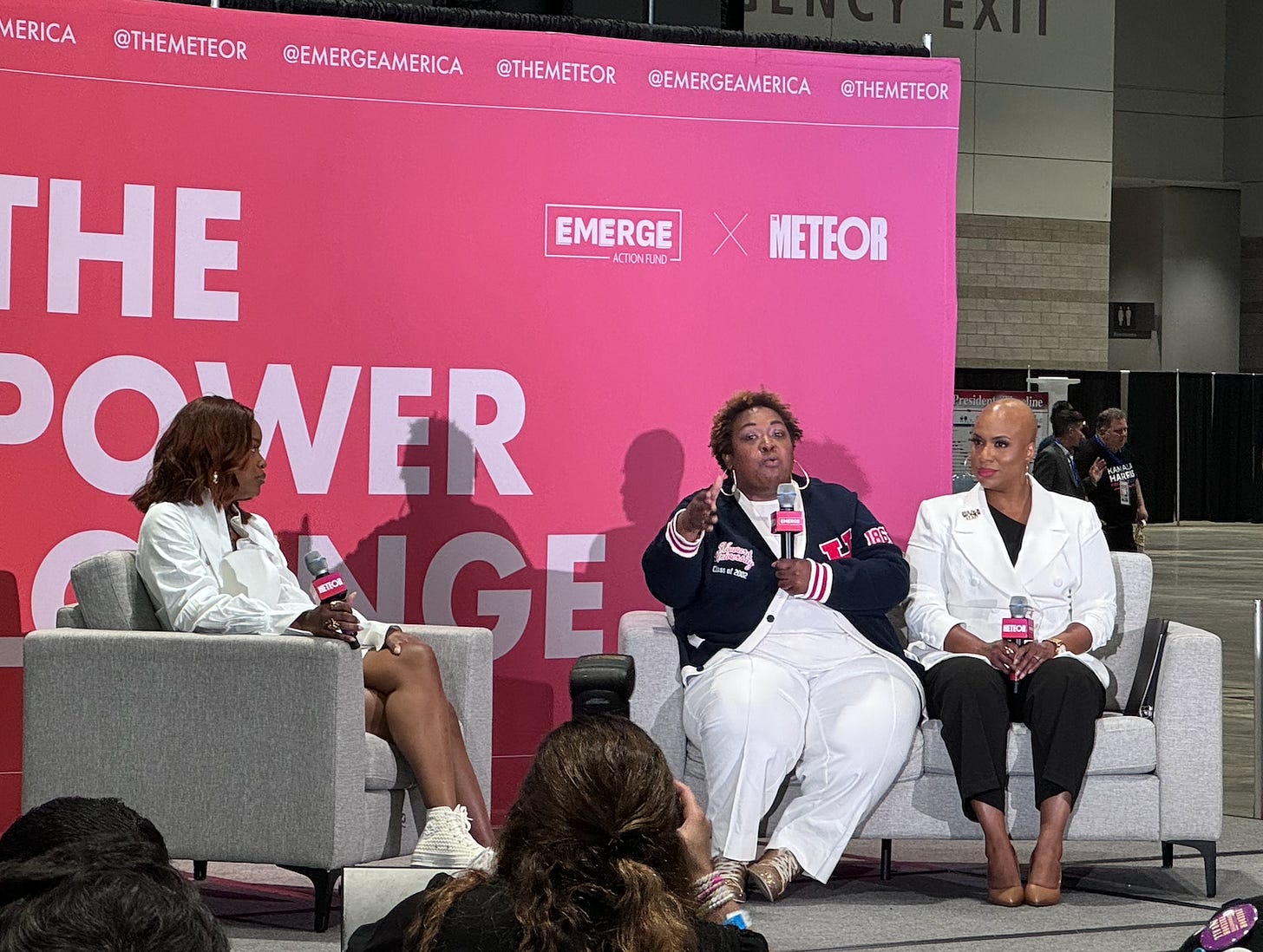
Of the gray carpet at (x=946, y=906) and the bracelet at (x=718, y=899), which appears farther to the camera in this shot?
the gray carpet at (x=946, y=906)

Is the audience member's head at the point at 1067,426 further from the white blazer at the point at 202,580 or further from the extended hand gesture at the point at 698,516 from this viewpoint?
the white blazer at the point at 202,580

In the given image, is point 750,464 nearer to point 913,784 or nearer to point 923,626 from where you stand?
point 923,626

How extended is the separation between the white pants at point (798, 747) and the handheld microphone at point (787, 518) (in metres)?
0.31

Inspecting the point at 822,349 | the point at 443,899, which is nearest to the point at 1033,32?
the point at 822,349

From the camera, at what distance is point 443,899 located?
1560 mm

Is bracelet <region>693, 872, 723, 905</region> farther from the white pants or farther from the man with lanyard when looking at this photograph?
the man with lanyard

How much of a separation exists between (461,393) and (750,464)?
90cm

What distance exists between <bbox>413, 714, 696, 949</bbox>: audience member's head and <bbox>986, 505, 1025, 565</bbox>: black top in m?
2.68

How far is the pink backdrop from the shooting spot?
4148mm

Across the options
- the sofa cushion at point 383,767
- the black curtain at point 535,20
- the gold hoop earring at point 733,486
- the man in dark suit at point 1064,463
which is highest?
the black curtain at point 535,20

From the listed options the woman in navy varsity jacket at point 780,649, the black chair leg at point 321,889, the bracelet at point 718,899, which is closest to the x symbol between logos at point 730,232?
the woman in navy varsity jacket at point 780,649

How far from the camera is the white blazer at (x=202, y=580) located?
11.5ft

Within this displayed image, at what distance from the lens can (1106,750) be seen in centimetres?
374

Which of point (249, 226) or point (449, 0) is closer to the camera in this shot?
point (249, 226)
